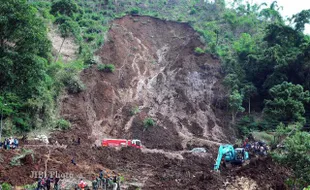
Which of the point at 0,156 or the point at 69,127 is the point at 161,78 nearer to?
the point at 69,127

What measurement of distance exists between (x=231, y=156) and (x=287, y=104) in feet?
44.0

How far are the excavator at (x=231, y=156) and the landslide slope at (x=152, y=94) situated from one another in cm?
813

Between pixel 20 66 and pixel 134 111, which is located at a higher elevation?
pixel 20 66

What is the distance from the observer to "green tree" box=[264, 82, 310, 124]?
114 feet

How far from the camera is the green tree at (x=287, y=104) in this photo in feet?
114

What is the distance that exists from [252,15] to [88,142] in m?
50.5

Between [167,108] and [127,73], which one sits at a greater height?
[127,73]

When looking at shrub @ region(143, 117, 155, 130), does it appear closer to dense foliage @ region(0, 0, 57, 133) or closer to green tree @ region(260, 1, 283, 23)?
dense foliage @ region(0, 0, 57, 133)

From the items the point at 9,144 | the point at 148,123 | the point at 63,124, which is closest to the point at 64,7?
the point at 63,124

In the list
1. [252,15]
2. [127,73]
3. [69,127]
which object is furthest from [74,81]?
[252,15]

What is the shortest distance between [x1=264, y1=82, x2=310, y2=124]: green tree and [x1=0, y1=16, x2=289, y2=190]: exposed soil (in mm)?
5454

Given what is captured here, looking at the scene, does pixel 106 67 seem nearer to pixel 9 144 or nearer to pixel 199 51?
pixel 199 51

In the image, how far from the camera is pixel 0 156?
66.3 feet

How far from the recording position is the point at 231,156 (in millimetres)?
25234
